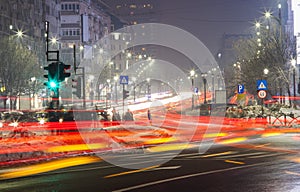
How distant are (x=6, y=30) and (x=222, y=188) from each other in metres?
62.1

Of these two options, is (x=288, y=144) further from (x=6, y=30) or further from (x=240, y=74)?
(x=6, y=30)

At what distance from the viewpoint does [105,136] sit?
867 inches

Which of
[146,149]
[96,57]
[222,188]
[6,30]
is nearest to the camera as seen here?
[222,188]

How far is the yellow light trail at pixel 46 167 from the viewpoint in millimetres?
12631

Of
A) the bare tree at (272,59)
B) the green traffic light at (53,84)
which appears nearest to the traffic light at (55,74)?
the green traffic light at (53,84)

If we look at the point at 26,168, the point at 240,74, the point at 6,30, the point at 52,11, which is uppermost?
the point at 52,11

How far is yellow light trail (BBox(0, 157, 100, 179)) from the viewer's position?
12.6 meters

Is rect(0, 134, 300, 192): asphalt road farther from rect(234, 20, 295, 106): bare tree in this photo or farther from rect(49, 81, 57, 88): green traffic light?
rect(234, 20, 295, 106): bare tree

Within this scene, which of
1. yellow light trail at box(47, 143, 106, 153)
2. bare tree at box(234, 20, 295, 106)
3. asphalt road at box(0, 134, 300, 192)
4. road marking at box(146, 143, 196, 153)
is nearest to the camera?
asphalt road at box(0, 134, 300, 192)

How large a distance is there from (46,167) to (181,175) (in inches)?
187

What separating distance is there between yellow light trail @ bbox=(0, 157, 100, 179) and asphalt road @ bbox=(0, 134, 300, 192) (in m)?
0.53

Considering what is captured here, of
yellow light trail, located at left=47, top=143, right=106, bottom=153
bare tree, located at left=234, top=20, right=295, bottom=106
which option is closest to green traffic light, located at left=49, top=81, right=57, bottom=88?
yellow light trail, located at left=47, top=143, right=106, bottom=153

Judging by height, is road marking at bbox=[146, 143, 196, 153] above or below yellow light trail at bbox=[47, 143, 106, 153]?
below

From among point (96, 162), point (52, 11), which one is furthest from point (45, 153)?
point (52, 11)
